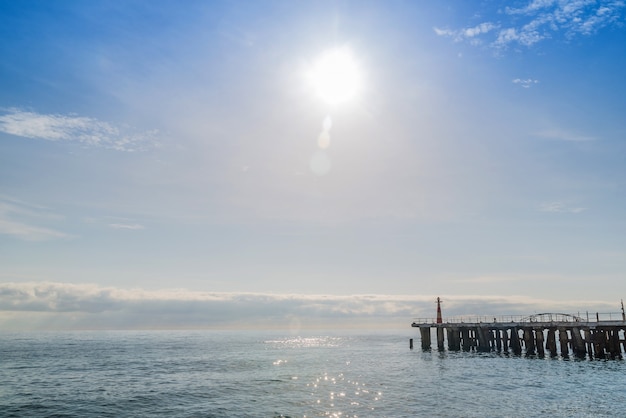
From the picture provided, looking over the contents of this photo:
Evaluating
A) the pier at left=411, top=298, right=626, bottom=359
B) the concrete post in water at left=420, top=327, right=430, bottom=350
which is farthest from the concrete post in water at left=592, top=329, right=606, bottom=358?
the concrete post in water at left=420, top=327, right=430, bottom=350

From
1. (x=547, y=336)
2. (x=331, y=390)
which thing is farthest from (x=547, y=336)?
(x=331, y=390)

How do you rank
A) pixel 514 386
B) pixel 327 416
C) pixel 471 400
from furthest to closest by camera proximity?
pixel 514 386, pixel 471 400, pixel 327 416

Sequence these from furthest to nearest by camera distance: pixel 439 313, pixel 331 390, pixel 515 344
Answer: pixel 439 313
pixel 515 344
pixel 331 390

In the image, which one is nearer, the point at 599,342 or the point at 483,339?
the point at 599,342

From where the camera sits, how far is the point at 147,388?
136 feet

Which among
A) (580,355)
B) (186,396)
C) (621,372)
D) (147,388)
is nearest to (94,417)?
(186,396)

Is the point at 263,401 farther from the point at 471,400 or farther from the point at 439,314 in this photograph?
the point at 439,314

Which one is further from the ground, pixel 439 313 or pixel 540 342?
pixel 439 313

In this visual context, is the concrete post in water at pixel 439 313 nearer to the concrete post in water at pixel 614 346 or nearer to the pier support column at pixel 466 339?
the pier support column at pixel 466 339

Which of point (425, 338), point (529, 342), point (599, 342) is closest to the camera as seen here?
point (599, 342)

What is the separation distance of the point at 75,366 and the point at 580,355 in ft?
235

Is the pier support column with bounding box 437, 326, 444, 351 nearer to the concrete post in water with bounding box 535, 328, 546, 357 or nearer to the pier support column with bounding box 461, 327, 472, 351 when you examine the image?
the pier support column with bounding box 461, 327, 472, 351

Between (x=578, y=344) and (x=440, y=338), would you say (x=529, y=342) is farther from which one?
(x=440, y=338)

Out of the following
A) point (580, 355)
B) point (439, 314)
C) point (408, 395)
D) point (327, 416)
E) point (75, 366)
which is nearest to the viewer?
point (327, 416)
